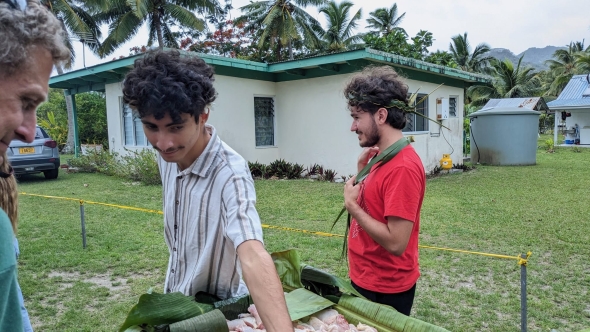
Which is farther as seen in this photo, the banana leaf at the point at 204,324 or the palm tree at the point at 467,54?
the palm tree at the point at 467,54

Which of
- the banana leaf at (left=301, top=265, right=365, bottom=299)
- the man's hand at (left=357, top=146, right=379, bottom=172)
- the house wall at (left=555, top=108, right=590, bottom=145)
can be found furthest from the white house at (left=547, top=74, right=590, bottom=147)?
the banana leaf at (left=301, top=265, right=365, bottom=299)

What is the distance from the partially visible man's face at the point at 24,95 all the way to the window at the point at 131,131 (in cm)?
1306

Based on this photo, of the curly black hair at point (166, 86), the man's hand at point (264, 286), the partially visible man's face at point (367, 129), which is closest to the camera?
the man's hand at point (264, 286)

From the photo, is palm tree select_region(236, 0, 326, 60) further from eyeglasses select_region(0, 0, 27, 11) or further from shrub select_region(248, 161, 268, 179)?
eyeglasses select_region(0, 0, 27, 11)

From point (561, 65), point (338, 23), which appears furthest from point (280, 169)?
point (561, 65)

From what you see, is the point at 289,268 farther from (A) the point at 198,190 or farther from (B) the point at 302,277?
(A) the point at 198,190

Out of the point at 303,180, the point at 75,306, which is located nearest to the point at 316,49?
the point at 303,180

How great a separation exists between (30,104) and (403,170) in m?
1.56

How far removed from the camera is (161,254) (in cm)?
569

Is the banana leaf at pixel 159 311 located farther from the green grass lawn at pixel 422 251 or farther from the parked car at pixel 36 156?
the parked car at pixel 36 156

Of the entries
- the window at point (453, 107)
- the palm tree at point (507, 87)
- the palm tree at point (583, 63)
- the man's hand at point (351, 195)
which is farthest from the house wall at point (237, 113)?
the palm tree at point (507, 87)

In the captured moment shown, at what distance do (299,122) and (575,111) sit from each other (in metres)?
23.8

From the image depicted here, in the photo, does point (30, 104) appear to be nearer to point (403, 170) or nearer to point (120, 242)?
point (403, 170)

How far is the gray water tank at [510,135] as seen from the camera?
15.7 metres
